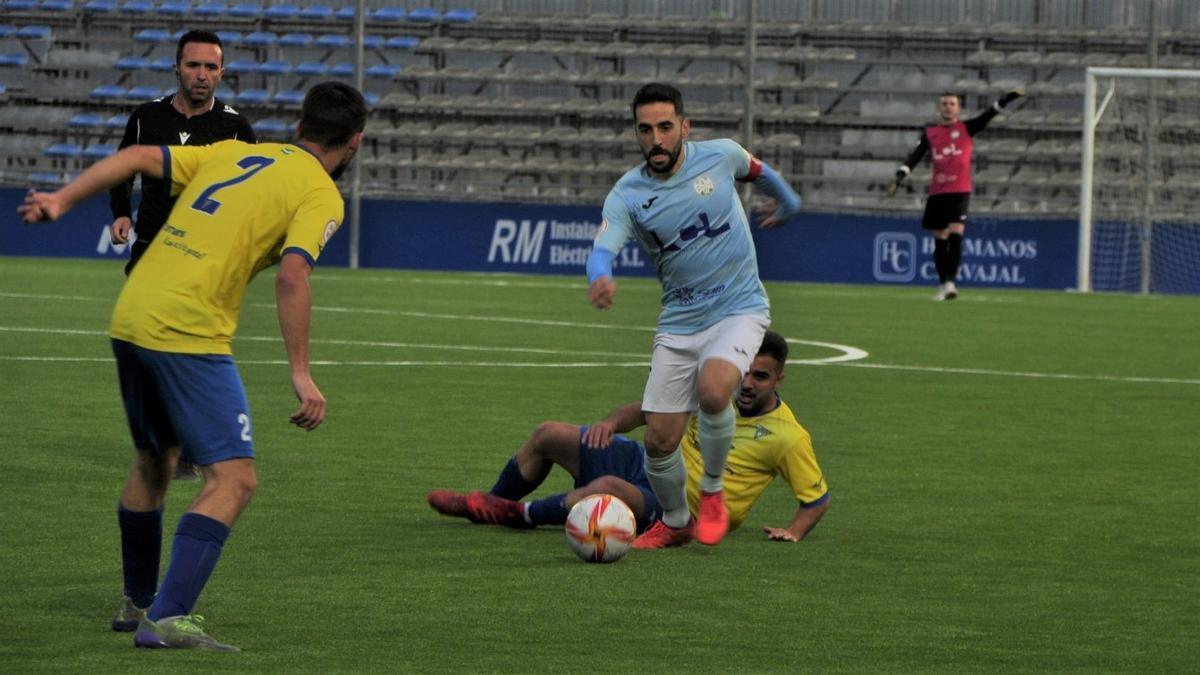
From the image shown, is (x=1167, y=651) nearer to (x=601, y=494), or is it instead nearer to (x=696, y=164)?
(x=601, y=494)

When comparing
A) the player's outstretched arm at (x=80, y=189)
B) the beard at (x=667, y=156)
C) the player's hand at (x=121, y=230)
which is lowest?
the player's hand at (x=121, y=230)

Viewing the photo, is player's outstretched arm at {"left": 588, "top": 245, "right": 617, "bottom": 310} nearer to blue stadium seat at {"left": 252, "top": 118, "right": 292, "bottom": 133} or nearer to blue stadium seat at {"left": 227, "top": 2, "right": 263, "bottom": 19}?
blue stadium seat at {"left": 252, "top": 118, "right": 292, "bottom": 133}

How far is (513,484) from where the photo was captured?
29.1ft

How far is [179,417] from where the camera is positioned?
19.5 ft

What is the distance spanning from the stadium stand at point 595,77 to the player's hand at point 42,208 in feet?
97.7

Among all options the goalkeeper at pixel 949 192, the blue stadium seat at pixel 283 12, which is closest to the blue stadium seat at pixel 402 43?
the blue stadium seat at pixel 283 12

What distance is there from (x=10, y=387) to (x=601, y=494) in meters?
6.63

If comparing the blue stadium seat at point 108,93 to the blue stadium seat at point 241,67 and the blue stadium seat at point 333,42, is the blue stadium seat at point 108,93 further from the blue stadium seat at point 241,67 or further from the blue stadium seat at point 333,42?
the blue stadium seat at point 333,42

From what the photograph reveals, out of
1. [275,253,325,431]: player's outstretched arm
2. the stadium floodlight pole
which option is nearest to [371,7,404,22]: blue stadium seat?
the stadium floodlight pole

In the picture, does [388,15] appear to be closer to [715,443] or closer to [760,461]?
[760,461]

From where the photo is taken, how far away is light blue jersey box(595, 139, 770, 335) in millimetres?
8664

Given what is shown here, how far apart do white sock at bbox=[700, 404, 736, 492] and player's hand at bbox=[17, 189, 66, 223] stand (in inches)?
132

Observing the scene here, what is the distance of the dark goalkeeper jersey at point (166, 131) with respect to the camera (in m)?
11.0

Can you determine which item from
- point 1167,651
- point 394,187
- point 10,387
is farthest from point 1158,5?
point 1167,651
